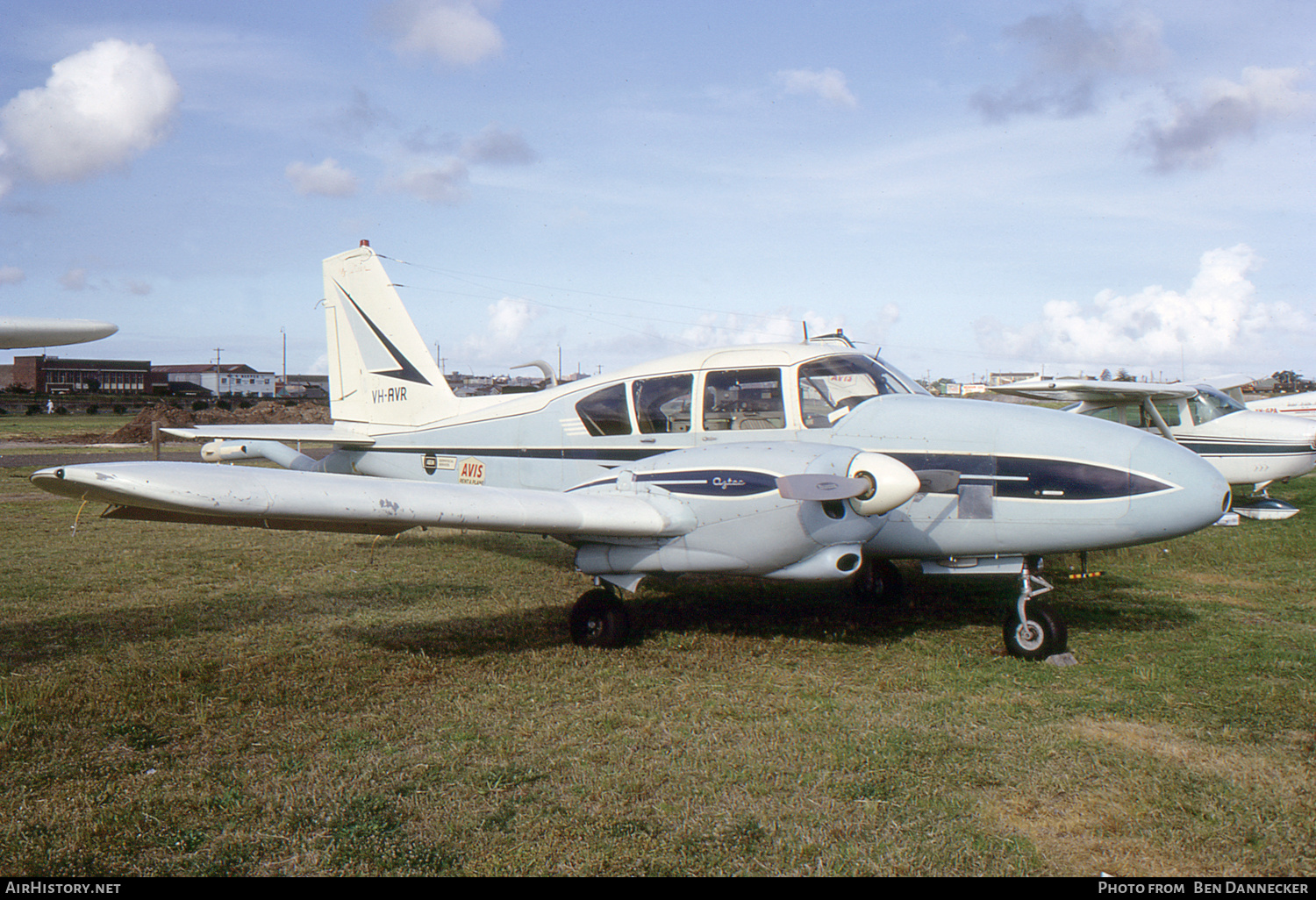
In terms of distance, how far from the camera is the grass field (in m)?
3.51

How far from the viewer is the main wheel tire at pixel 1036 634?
242 inches

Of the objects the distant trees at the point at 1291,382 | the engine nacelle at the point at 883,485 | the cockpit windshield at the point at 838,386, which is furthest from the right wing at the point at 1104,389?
the distant trees at the point at 1291,382

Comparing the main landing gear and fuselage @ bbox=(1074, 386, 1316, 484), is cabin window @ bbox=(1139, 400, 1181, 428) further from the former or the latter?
the main landing gear

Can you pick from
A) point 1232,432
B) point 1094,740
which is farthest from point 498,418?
point 1232,432

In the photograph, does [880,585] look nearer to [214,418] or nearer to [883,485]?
[883,485]

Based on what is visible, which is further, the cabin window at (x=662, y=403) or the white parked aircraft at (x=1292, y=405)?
the white parked aircraft at (x=1292, y=405)

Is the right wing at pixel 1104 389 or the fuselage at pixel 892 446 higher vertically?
the right wing at pixel 1104 389

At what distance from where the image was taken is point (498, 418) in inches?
340

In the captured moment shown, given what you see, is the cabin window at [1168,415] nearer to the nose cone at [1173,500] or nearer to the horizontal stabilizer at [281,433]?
the nose cone at [1173,500]

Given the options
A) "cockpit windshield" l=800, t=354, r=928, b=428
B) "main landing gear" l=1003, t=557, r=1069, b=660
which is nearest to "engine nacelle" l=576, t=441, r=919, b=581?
"cockpit windshield" l=800, t=354, r=928, b=428

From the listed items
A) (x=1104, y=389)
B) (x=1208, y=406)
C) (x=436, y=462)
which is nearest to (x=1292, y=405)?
(x=1208, y=406)

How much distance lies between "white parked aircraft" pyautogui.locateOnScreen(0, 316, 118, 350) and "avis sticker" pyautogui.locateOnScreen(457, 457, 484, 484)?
12.0ft

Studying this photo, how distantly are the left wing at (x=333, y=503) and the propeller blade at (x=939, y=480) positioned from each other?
1.77 m

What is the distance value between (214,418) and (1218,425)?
41.7 meters
